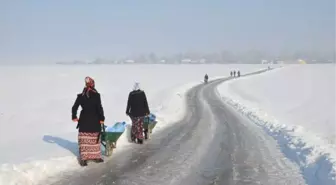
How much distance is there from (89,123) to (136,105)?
3069mm

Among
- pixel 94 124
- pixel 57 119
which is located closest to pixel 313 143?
pixel 94 124

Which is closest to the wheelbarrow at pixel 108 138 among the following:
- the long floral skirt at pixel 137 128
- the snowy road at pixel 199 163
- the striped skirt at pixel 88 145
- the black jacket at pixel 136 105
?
the snowy road at pixel 199 163

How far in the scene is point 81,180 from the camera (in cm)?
711

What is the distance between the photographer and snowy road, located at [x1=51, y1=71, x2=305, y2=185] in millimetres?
7184

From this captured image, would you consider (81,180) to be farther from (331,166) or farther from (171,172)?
(331,166)

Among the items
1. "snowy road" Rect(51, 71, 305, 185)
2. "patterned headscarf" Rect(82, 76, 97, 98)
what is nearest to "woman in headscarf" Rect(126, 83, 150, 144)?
"snowy road" Rect(51, 71, 305, 185)

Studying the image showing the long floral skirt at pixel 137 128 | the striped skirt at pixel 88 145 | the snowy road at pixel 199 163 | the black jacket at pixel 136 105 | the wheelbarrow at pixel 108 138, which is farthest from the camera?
the black jacket at pixel 136 105

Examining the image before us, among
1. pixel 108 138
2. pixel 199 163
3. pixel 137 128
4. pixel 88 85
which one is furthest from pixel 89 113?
pixel 137 128

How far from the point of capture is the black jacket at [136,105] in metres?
11.5

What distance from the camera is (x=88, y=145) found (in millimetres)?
8531

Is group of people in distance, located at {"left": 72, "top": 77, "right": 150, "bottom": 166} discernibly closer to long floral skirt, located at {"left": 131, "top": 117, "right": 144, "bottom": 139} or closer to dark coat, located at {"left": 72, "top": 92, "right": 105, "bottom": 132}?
dark coat, located at {"left": 72, "top": 92, "right": 105, "bottom": 132}

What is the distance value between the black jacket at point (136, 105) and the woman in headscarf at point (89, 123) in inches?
110

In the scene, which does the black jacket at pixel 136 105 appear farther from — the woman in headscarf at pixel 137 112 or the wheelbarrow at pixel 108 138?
the wheelbarrow at pixel 108 138

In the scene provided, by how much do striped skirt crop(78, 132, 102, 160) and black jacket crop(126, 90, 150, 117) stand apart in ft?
9.47
